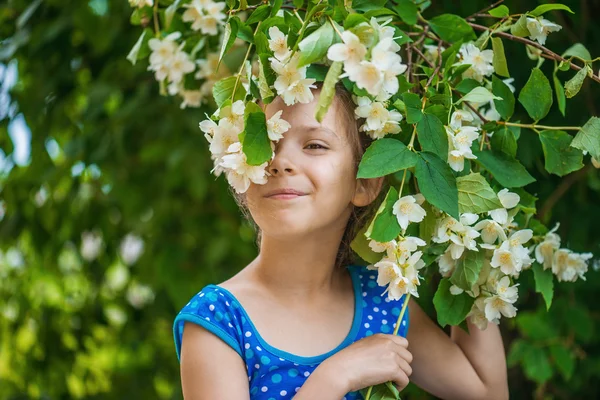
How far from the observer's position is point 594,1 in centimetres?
175

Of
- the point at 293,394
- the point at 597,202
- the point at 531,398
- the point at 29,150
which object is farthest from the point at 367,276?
the point at 29,150

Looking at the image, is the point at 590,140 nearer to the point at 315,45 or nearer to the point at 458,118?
the point at 458,118

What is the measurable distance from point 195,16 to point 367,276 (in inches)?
19.7

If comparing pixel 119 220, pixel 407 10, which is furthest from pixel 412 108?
pixel 119 220

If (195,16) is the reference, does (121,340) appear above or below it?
below

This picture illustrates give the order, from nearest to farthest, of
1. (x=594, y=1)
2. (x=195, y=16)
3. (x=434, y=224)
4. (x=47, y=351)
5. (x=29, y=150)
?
(x=434, y=224), (x=195, y=16), (x=594, y=1), (x=29, y=150), (x=47, y=351)

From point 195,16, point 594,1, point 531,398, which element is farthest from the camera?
point 531,398

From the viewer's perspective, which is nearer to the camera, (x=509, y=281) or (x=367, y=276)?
(x=509, y=281)

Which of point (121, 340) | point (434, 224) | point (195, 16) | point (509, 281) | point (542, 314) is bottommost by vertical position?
point (121, 340)

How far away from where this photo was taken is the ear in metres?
1.14

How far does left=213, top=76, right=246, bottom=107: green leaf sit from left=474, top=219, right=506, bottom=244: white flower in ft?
1.16

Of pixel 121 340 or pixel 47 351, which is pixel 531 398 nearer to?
pixel 121 340

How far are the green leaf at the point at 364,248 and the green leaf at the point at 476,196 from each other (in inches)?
6.9

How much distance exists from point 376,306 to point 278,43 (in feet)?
1.56
